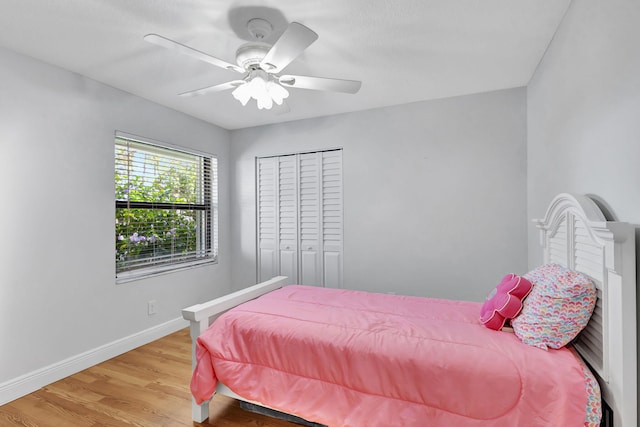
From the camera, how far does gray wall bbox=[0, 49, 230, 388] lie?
2.24 meters

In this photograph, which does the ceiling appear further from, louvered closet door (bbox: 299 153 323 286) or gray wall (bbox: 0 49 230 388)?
louvered closet door (bbox: 299 153 323 286)

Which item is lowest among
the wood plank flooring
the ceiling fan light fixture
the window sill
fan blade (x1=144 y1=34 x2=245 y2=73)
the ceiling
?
the wood plank flooring

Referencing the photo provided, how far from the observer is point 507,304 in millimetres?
1707

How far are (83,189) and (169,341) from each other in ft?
5.29

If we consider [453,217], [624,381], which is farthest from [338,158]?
[624,381]

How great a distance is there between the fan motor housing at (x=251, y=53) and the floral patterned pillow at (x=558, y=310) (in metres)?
1.96

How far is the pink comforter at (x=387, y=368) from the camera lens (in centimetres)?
135

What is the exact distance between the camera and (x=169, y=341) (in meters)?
3.19

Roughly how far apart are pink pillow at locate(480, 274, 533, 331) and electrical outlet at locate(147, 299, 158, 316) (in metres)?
2.94

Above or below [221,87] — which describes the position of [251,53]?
above

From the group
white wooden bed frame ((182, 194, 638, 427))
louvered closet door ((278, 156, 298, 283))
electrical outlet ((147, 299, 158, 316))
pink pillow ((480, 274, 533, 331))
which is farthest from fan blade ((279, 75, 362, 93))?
electrical outlet ((147, 299, 158, 316))

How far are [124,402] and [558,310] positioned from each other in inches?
102

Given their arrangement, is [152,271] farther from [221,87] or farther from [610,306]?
[610,306]

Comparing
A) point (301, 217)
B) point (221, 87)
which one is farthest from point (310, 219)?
point (221, 87)
